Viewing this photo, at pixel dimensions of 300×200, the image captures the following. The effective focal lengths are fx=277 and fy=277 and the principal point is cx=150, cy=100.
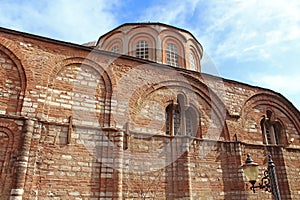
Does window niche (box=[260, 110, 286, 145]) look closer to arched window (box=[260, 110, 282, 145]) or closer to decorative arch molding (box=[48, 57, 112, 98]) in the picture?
arched window (box=[260, 110, 282, 145])

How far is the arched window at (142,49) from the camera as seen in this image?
49.2 ft

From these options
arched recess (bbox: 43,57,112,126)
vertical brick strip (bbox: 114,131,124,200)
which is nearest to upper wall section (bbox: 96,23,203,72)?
arched recess (bbox: 43,57,112,126)

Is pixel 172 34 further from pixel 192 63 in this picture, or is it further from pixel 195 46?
pixel 192 63

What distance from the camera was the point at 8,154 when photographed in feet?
25.9

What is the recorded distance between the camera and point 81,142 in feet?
29.3

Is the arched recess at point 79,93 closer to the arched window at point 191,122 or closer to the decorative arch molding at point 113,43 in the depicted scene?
the arched window at point 191,122

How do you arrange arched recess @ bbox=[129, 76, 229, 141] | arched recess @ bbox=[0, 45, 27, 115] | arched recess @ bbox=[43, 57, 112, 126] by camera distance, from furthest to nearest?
1. arched recess @ bbox=[129, 76, 229, 141]
2. arched recess @ bbox=[43, 57, 112, 126]
3. arched recess @ bbox=[0, 45, 27, 115]

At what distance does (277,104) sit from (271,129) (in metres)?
1.39

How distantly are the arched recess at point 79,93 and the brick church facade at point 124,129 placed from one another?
35 millimetres

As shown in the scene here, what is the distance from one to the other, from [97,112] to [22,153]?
9.05ft

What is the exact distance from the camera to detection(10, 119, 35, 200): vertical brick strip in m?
7.47

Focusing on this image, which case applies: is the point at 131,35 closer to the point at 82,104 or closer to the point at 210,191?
the point at 82,104

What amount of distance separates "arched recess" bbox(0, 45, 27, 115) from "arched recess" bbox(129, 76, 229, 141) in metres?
3.84

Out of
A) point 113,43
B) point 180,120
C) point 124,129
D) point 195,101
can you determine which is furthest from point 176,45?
point 124,129
